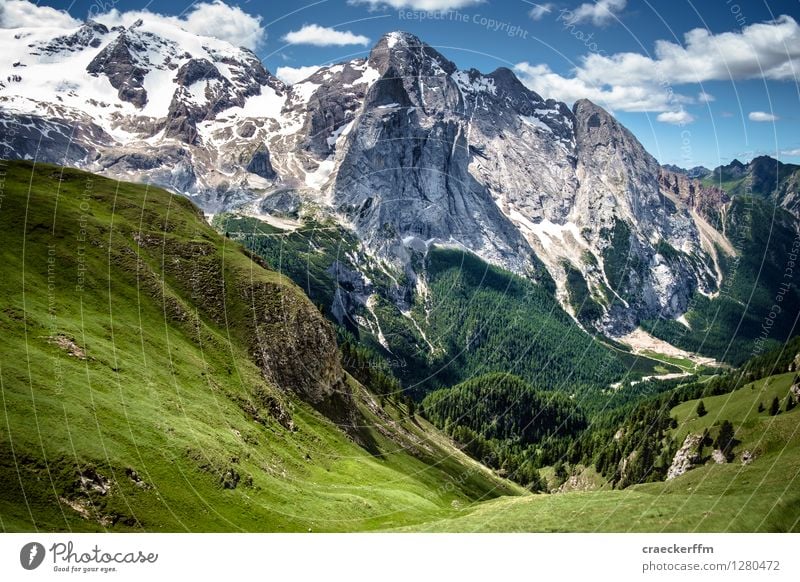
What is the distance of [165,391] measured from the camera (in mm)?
70375

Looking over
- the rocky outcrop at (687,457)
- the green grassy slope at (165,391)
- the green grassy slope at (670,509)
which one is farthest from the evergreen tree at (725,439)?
the green grassy slope at (165,391)

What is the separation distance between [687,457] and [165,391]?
400 ft

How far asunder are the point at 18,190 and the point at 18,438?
210ft

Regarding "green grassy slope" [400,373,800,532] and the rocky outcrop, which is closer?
"green grassy slope" [400,373,800,532]

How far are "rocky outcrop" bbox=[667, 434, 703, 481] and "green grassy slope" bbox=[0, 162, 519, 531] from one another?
48.5m

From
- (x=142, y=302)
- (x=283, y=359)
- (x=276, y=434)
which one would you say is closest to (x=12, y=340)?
(x=142, y=302)

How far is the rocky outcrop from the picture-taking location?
463 ft

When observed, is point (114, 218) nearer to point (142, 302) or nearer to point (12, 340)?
point (142, 302)
